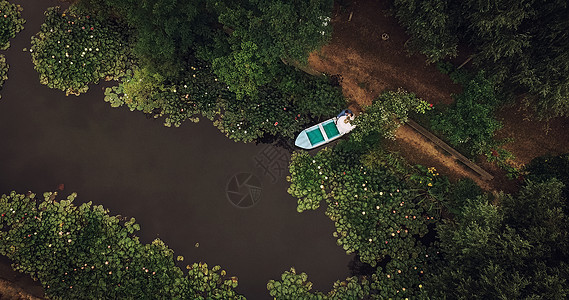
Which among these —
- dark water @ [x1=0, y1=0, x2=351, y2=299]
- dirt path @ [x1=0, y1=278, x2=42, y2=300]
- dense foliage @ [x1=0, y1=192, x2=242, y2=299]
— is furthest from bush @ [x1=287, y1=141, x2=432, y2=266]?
dirt path @ [x1=0, y1=278, x2=42, y2=300]

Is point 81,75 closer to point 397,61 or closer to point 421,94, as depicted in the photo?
point 397,61

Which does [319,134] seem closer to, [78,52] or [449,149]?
[449,149]

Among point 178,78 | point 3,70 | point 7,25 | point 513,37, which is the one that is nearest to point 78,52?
point 3,70

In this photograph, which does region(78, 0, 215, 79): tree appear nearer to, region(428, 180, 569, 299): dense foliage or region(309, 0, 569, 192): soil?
region(309, 0, 569, 192): soil

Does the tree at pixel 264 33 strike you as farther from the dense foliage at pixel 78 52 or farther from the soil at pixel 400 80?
the dense foliage at pixel 78 52

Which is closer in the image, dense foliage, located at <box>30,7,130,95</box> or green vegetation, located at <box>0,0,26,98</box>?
dense foliage, located at <box>30,7,130,95</box>

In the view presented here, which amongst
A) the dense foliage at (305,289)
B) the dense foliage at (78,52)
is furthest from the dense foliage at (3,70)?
the dense foliage at (305,289)
